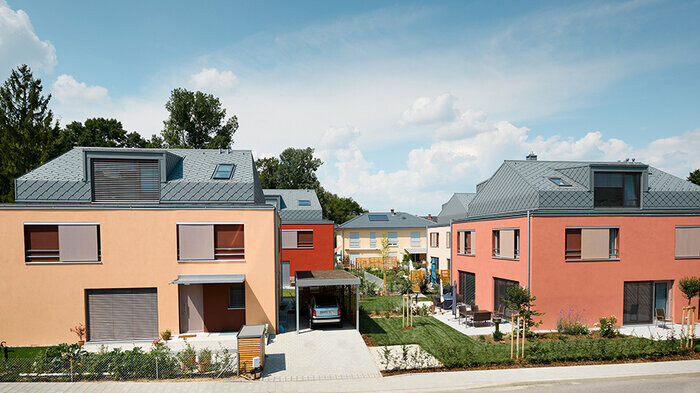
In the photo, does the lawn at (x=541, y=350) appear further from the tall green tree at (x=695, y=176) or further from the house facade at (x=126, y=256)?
the tall green tree at (x=695, y=176)

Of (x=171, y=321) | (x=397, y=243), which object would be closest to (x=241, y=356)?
(x=171, y=321)

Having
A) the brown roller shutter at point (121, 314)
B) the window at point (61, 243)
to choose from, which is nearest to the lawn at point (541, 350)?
the brown roller shutter at point (121, 314)

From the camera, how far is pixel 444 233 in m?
33.8

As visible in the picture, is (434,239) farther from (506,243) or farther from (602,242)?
Result: (602,242)

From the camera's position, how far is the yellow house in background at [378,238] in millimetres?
43562

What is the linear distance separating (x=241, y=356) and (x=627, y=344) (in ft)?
44.0

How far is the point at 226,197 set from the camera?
58.4ft

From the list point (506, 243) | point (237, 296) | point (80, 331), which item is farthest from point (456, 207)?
point (80, 331)

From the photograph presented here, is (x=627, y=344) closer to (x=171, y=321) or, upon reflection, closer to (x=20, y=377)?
(x=171, y=321)

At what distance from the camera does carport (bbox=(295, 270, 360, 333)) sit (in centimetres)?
1605

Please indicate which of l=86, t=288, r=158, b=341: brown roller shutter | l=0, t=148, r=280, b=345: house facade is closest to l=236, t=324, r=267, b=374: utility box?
l=0, t=148, r=280, b=345: house facade

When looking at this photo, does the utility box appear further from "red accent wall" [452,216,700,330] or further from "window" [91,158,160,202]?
"red accent wall" [452,216,700,330]

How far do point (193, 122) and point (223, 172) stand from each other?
29.0 m

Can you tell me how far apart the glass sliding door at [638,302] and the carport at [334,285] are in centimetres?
1214
